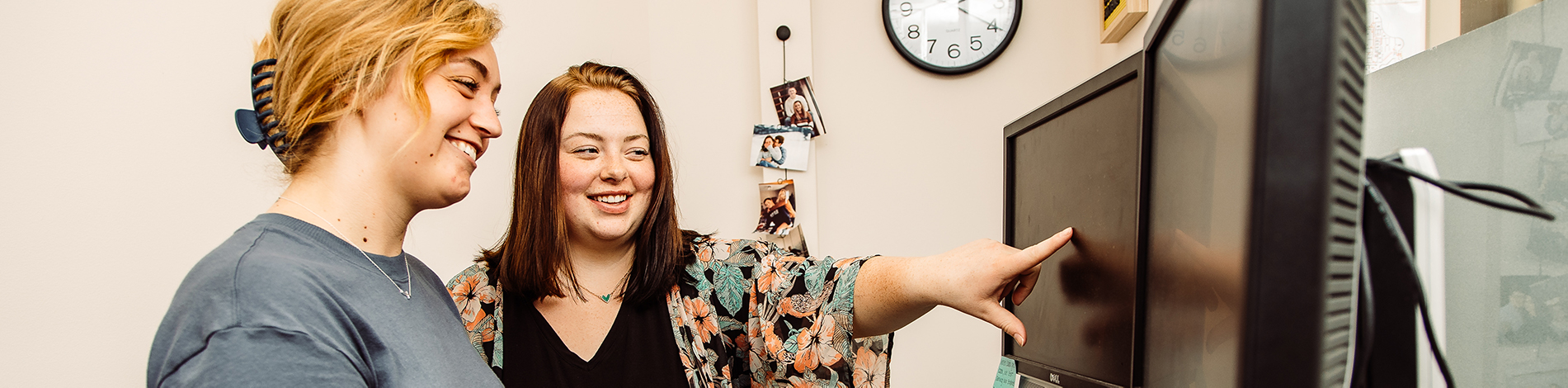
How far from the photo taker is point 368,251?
68 centimetres

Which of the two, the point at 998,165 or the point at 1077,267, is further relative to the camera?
the point at 998,165

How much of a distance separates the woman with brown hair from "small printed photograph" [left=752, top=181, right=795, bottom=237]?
2.72ft

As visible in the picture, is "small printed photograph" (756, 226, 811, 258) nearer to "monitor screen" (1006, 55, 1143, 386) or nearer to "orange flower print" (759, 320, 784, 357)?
"orange flower print" (759, 320, 784, 357)

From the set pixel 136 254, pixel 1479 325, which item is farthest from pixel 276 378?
pixel 1479 325

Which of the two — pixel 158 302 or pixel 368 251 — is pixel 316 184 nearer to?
pixel 368 251

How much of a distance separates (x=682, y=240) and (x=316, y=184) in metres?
0.68

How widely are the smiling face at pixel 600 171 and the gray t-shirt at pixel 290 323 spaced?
487 mm

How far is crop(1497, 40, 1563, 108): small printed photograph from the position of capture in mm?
521

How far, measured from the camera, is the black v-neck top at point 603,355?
3.68 feet

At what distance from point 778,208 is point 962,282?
1.29 metres

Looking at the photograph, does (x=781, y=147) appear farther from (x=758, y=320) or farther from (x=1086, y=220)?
(x=1086, y=220)

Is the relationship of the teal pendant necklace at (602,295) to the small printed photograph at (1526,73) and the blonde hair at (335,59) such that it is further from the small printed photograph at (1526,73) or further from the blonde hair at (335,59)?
the small printed photograph at (1526,73)

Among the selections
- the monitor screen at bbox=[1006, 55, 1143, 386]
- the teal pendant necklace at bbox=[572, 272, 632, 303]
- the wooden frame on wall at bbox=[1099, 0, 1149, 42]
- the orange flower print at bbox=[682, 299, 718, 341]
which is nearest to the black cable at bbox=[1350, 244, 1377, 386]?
the monitor screen at bbox=[1006, 55, 1143, 386]

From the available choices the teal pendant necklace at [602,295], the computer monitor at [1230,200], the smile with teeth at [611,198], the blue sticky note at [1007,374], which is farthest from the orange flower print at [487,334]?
the computer monitor at [1230,200]
